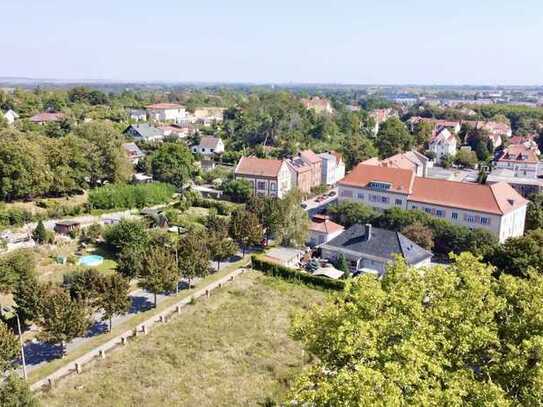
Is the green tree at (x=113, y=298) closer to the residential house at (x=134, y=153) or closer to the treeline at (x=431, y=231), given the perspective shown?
the treeline at (x=431, y=231)

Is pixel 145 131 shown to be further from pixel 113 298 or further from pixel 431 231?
pixel 113 298

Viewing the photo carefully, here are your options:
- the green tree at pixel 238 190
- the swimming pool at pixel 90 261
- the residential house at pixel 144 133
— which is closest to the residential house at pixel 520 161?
the green tree at pixel 238 190

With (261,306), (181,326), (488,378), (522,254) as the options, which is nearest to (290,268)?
(261,306)

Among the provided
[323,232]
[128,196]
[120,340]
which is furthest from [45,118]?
[120,340]

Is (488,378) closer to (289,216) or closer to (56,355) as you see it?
(56,355)

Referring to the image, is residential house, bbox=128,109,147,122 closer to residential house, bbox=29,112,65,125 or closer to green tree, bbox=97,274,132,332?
residential house, bbox=29,112,65,125

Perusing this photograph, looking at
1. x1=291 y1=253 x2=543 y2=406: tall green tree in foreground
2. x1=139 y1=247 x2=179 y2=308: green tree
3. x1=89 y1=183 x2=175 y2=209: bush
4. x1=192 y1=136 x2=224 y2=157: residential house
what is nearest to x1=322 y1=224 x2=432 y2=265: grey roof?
x1=139 y1=247 x2=179 y2=308: green tree
